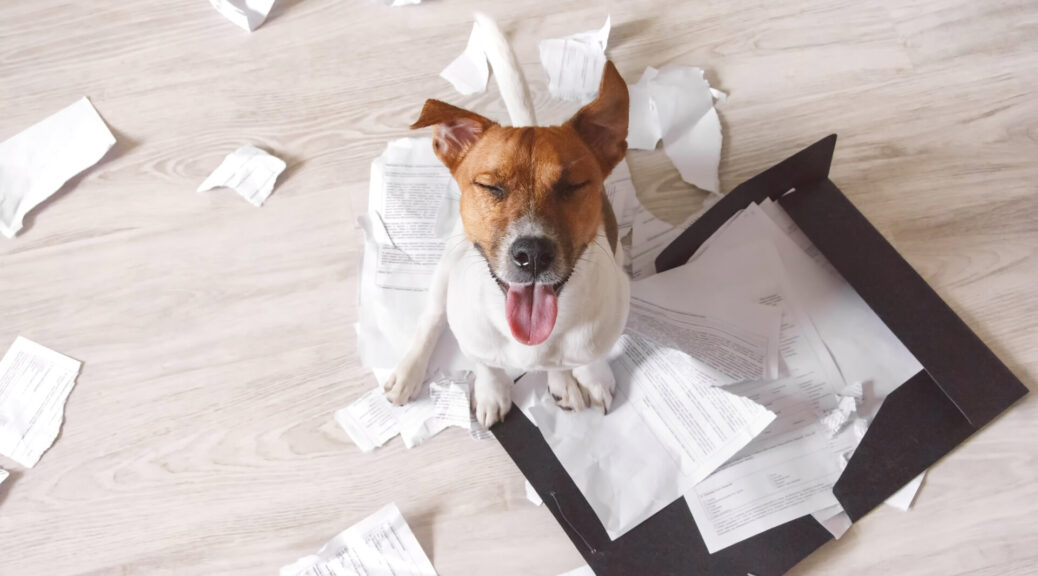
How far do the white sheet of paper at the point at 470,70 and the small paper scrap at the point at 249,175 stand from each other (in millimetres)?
547

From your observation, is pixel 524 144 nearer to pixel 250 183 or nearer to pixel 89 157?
pixel 250 183

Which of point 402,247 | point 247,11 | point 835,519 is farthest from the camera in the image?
point 247,11

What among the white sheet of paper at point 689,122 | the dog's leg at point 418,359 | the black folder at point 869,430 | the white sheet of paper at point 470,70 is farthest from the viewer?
the white sheet of paper at point 470,70

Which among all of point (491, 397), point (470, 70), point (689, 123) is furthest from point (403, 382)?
point (689, 123)

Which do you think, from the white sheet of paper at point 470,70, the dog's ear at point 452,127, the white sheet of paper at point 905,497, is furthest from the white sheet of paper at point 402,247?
the white sheet of paper at point 905,497

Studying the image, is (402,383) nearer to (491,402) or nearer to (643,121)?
(491,402)

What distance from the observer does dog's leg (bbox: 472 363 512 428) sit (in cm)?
162

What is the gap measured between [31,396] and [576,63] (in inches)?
66.8

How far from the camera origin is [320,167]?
6.51 feet

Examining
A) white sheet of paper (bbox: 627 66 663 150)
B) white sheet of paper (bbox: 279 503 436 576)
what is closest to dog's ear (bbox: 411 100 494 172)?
white sheet of paper (bbox: 627 66 663 150)

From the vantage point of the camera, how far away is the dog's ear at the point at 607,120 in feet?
4.02

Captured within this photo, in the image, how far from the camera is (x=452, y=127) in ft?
4.25

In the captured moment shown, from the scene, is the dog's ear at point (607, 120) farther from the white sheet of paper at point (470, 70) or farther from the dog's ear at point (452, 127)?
the white sheet of paper at point (470, 70)

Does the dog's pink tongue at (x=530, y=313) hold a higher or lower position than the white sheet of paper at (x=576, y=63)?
lower
